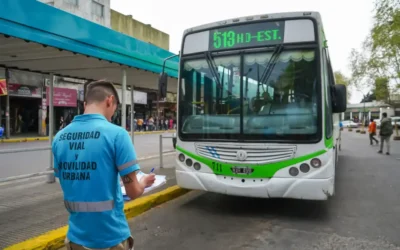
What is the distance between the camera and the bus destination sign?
5199 millimetres

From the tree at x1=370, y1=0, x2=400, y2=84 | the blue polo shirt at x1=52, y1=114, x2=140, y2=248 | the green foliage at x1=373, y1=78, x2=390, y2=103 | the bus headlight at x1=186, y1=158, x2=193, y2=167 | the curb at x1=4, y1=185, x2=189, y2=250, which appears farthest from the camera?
the green foliage at x1=373, y1=78, x2=390, y2=103

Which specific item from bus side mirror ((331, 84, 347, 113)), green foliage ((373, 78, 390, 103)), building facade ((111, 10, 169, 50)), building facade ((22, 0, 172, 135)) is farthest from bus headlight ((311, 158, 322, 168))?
building facade ((111, 10, 169, 50))

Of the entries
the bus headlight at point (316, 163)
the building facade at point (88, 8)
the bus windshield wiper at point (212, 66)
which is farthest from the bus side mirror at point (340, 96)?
the building facade at point (88, 8)

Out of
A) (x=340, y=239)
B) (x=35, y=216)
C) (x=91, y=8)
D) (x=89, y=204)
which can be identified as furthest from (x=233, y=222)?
(x=91, y=8)

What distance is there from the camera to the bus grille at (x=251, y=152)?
16.1ft

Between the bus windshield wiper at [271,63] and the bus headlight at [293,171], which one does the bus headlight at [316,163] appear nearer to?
the bus headlight at [293,171]

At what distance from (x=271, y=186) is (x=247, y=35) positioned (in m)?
2.47

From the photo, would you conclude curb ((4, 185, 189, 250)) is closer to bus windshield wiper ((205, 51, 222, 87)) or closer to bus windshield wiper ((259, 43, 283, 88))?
bus windshield wiper ((205, 51, 222, 87))

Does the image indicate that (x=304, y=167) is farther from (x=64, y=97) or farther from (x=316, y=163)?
(x=64, y=97)

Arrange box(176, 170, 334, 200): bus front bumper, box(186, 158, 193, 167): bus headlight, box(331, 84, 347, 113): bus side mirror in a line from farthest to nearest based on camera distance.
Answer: box(186, 158, 193, 167): bus headlight
box(331, 84, 347, 113): bus side mirror
box(176, 170, 334, 200): bus front bumper

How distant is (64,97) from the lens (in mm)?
26031

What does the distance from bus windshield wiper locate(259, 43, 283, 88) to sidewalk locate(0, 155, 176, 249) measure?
124 inches

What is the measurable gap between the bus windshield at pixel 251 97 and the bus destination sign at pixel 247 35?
0.19 metres

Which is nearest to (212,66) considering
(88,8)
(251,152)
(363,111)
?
(251,152)
